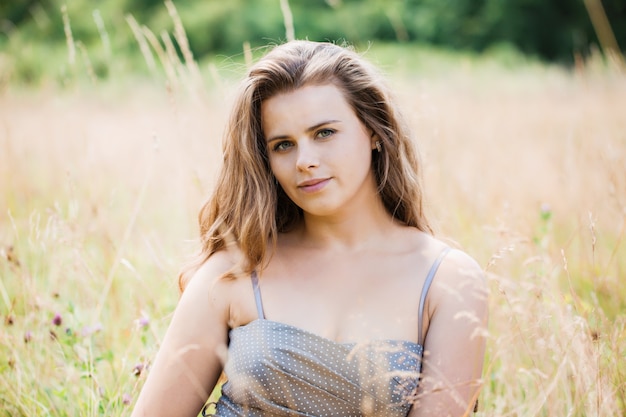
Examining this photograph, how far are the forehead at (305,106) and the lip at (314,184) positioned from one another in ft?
0.53

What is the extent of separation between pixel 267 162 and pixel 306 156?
9.4 inches

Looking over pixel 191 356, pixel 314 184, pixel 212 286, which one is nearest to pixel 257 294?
pixel 212 286

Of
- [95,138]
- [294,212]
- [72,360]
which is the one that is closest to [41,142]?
[95,138]

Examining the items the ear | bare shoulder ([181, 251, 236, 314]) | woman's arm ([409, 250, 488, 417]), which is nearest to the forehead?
the ear

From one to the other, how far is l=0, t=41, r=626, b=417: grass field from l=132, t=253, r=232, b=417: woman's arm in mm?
181

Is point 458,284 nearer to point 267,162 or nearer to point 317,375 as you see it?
point 317,375

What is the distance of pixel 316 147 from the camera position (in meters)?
1.84

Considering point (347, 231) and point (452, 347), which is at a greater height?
point (347, 231)

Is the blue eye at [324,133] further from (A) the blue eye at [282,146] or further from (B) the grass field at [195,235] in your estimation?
(B) the grass field at [195,235]

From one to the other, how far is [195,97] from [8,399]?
1319 millimetres

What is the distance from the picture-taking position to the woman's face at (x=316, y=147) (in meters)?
1.83

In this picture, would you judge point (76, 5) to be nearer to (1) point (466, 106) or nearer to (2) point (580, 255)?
(1) point (466, 106)

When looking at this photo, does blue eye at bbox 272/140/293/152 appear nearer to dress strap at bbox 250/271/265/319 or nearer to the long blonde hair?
the long blonde hair

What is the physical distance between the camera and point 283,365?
1.70m
